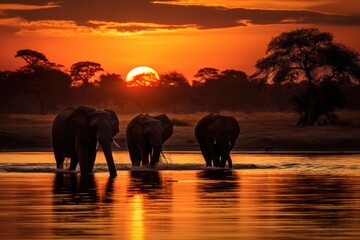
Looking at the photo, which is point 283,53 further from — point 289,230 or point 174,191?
point 289,230

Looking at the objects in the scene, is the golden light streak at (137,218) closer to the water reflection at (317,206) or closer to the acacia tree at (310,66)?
the water reflection at (317,206)

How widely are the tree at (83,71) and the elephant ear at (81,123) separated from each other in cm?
12324

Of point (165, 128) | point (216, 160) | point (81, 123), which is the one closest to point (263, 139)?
point (165, 128)

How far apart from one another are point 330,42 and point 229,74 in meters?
85.1

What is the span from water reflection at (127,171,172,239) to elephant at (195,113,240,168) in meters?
9.12

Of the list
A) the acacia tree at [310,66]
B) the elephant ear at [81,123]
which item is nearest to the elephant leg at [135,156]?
the elephant ear at [81,123]

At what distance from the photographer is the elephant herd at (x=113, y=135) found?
3344 centimetres

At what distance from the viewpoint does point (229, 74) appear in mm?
175375

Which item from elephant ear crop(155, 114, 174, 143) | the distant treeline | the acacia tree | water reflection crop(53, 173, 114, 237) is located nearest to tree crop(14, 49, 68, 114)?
the distant treeline

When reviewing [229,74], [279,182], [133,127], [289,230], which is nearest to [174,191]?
[279,182]

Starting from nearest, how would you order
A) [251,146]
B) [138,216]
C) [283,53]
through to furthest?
[138,216] < [251,146] < [283,53]

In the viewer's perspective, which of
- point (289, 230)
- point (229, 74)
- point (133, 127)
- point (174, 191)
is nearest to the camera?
point (289, 230)

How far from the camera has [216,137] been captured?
43.2 metres

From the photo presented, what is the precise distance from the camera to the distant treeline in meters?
145
